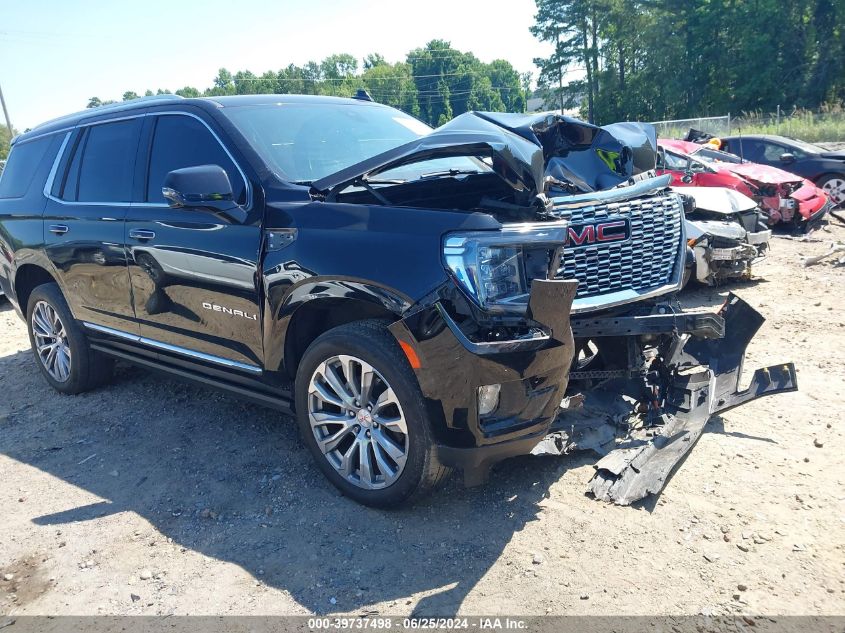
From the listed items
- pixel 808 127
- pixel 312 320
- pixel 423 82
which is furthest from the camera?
pixel 423 82

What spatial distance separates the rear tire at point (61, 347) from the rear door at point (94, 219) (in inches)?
8.4

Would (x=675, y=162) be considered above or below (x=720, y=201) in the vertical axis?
above

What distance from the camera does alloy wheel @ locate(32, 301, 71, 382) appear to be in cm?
543

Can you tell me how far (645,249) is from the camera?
12.5ft

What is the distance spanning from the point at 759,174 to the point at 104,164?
33.5ft

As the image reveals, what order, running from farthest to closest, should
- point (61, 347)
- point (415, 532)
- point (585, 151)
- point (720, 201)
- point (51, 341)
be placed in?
point (720, 201) → point (51, 341) → point (61, 347) → point (585, 151) → point (415, 532)

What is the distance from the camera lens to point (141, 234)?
419cm

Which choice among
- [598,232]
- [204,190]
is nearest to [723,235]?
[598,232]

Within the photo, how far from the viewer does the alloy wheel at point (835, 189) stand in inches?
497

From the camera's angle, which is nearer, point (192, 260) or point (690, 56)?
point (192, 260)

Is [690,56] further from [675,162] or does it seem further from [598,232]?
[598,232]

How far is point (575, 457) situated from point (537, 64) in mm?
60566

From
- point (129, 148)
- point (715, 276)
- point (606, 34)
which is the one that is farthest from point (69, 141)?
point (606, 34)

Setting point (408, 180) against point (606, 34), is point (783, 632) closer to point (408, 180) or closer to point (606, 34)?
point (408, 180)
